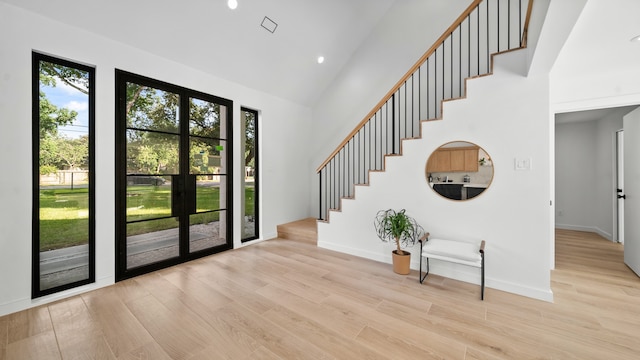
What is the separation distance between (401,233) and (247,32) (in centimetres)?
356

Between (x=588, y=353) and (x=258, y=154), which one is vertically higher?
(x=258, y=154)

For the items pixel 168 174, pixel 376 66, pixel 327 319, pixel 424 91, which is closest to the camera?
pixel 327 319

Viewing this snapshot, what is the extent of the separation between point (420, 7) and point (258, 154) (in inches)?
156

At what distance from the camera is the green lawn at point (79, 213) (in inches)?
99.3

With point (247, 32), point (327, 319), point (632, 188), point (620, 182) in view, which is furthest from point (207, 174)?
point (620, 182)

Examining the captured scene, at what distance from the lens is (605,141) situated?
4.74 meters

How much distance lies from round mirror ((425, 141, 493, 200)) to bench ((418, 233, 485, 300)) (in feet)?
1.84

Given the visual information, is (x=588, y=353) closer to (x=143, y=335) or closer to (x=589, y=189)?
(x=143, y=335)

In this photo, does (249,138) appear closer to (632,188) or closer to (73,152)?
(73,152)

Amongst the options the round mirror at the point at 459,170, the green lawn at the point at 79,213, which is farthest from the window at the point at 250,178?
the round mirror at the point at 459,170

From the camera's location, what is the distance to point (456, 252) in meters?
2.56

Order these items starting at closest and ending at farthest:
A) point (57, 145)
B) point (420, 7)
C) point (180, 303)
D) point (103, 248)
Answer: point (180, 303) → point (57, 145) → point (103, 248) → point (420, 7)

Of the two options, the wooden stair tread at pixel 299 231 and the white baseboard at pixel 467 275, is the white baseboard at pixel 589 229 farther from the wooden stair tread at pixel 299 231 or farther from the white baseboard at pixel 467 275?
the wooden stair tread at pixel 299 231

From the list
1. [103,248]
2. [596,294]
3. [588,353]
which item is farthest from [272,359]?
[596,294]
